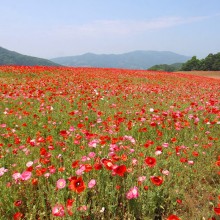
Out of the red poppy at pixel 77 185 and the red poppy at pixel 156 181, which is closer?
the red poppy at pixel 77 185

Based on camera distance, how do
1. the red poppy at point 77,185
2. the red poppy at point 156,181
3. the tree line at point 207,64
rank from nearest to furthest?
the red poppy at point 77,185
the red poppy at point 156,181
the tree line at point 207,64

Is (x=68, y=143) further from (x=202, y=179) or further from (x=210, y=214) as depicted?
(x=210, y=214)

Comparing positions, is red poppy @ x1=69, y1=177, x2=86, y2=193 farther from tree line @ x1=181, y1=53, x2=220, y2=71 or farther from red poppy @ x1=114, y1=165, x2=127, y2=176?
tree line @ x1=181, y1=53, x2=220, y2=71

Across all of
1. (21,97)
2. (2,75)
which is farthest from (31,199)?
(2,75)

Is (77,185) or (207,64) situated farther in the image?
(207,64)

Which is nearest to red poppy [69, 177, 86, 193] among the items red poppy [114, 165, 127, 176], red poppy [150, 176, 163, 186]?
Answer: red poppy [114, 165, 127, 176]

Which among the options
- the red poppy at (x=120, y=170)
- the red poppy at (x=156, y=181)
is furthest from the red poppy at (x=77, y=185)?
the red poppy at (x=156, y=181)

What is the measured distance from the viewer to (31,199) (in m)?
3.07

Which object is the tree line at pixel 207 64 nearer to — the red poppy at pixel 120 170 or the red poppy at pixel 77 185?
the red poppy at pixel 120 170

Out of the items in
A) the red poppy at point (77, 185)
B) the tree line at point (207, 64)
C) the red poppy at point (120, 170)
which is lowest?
the tree line at point (207, 64)

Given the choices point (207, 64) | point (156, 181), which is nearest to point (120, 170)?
point (156, 181)

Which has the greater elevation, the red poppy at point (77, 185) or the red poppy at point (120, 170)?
the red poppy at point (120, 170)

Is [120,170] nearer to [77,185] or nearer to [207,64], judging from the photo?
[77,185]

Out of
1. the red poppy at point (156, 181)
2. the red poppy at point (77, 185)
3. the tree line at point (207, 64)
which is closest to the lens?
the red poppy at point (77, 185)
